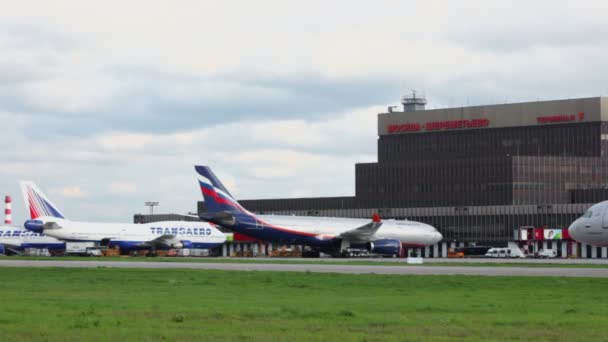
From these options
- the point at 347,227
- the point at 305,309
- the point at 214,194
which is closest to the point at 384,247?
the point at 347,227

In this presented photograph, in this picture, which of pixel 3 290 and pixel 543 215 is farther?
pixel 543 215

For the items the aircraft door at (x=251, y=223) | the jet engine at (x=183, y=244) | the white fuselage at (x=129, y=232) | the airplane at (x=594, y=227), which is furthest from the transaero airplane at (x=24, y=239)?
the airplane at (x=594, y=227)

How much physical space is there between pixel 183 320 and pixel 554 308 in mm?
12159

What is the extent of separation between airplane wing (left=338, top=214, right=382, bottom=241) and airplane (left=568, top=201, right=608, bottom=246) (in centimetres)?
5642

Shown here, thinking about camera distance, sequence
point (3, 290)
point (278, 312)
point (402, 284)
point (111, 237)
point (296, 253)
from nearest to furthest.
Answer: point (278, 312) < point (3, 290) < point (402, 284) < point (111, 237) < point (296, 253)

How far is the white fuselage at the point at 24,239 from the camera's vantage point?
5856 inches

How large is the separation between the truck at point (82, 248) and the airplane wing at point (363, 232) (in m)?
29.7

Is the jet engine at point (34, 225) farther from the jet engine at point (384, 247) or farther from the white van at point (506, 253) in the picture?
the white van at point (506, 253)

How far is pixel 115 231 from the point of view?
5645 inches

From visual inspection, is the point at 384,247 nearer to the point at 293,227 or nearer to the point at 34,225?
the point at 293,227

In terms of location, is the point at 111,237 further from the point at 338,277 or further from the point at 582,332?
the point at 582,332

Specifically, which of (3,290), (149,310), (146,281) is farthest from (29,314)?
(146,281)

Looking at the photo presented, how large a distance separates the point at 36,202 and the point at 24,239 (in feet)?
17.6

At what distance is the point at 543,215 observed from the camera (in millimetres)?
187250
